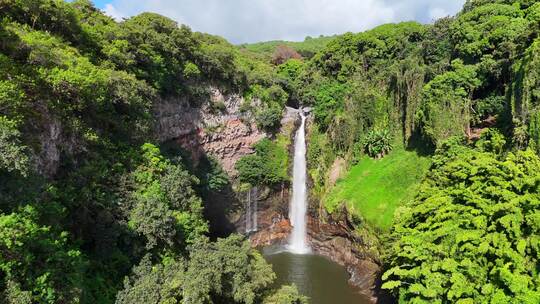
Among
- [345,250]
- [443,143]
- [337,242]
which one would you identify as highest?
[443,143]

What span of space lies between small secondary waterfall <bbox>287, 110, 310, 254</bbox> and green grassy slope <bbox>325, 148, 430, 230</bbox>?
169 inches

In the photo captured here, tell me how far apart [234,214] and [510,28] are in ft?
89.1

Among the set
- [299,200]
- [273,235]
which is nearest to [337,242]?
[299,200]

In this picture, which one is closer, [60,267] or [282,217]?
[60,267]

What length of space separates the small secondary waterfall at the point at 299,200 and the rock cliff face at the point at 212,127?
4446 mm

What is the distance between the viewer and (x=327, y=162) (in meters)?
36.4

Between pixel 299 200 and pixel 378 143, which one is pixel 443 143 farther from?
pixel 299 200

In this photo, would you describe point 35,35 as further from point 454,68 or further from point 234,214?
point 454,68

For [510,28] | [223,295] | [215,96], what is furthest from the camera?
[215,96]

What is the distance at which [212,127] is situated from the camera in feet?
113

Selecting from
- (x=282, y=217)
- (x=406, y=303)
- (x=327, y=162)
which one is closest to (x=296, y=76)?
(x=327, y=162)

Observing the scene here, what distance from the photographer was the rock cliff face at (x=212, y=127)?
3064 centimetres

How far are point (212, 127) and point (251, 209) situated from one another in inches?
355

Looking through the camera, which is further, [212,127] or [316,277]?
[212,127]
